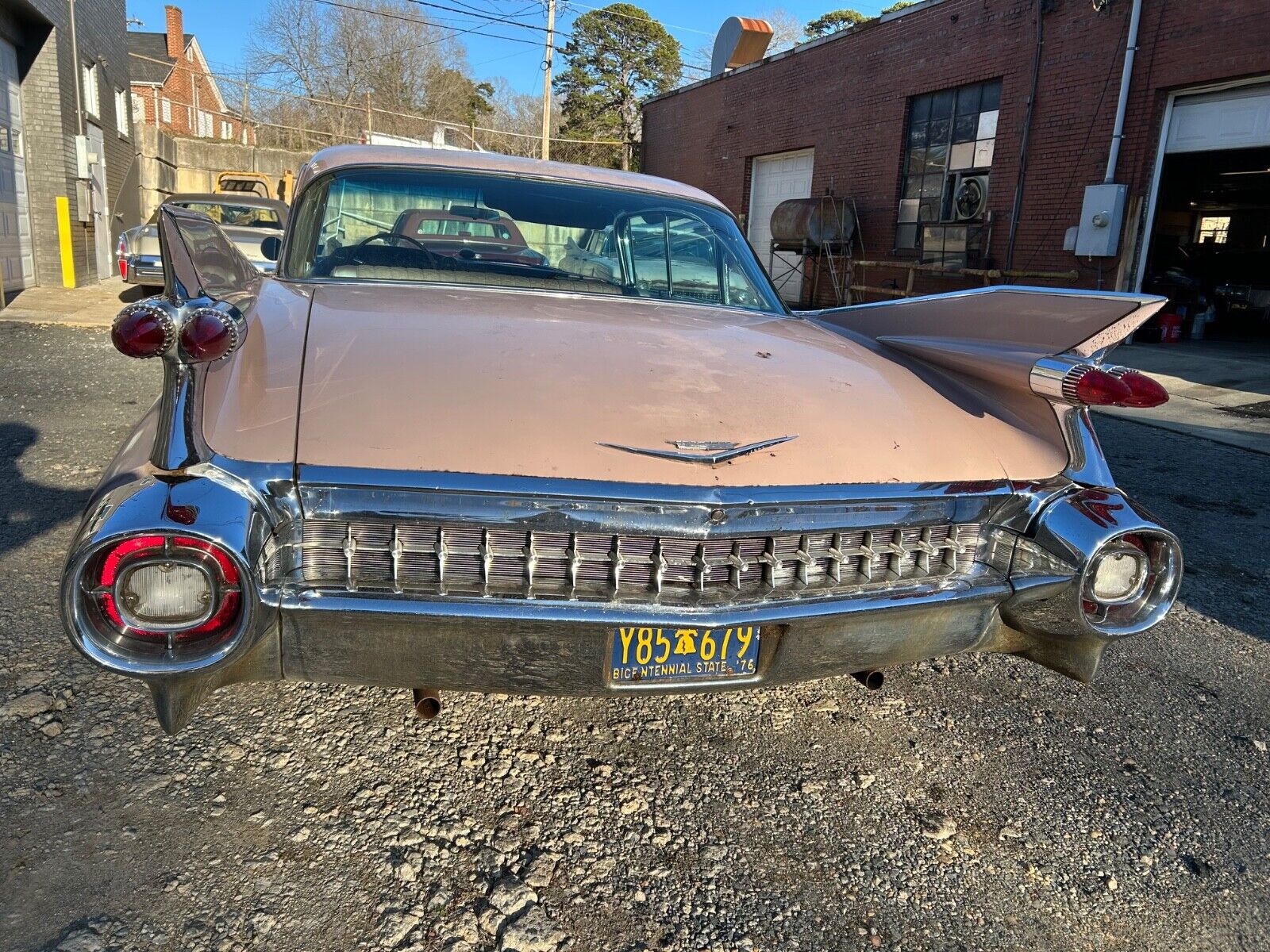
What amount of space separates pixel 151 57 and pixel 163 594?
45309 millimetres

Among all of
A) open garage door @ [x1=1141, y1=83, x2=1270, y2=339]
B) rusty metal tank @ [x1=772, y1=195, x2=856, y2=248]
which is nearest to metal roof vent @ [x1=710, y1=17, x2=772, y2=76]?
rusty metal tank @ [x1=772, y1=195, x2=856, y2=248]

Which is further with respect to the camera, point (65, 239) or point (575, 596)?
point (65, 239)

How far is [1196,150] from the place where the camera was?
1089cm

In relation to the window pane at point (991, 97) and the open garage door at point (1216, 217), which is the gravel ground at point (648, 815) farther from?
the window pane at point (991, 97)

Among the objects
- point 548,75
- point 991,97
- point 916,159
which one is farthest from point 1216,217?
point 548,75

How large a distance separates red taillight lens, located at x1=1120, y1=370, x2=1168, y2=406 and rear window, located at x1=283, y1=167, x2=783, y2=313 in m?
1.45

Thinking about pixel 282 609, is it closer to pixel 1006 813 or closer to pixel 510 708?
pixel 510 708

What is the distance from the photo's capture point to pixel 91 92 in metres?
15.7

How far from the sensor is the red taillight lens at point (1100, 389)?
2.12 meters

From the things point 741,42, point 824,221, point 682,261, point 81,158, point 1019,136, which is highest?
point 741,42

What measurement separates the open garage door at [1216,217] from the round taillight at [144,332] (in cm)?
1234

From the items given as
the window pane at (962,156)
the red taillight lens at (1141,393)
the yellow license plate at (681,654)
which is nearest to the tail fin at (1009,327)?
the red taillight lens at (1141,393)

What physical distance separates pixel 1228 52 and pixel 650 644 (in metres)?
11.9

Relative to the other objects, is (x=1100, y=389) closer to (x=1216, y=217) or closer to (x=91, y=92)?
(x=91, y=92)
